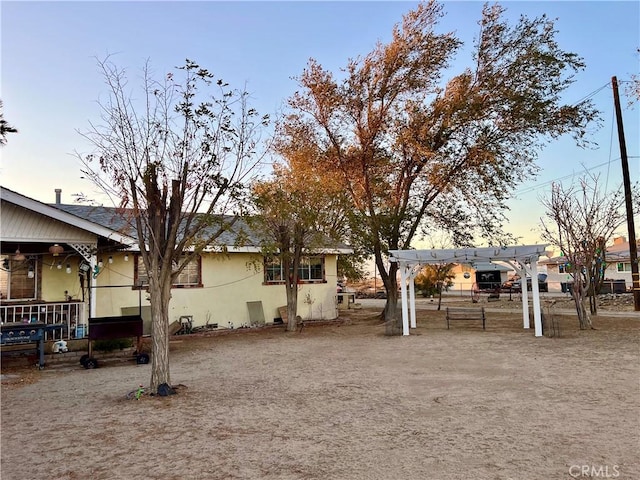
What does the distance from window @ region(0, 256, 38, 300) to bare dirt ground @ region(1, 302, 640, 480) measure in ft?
11.5

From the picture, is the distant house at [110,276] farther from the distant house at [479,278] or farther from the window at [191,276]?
the distant house at [479,278]

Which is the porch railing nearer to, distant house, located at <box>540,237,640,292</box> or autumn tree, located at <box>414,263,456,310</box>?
distant house, located at <box>540,237,640,292</box>

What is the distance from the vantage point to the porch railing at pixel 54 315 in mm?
10414

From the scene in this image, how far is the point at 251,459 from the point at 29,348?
783 cm

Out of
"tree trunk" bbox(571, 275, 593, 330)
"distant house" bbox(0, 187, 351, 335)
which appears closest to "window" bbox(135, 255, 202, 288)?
"distant house" bbox(0, 187, 351, 335)

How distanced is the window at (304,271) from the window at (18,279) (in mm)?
6789

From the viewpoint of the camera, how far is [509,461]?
385cm

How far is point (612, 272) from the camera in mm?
36250

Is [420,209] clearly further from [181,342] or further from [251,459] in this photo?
[251,459]

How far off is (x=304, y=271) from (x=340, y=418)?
12.2 metres

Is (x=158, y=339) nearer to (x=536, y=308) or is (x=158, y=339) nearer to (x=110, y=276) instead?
(x=110, y=276)

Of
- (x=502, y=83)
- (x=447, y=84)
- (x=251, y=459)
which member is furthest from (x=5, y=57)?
(x=502, y=83)

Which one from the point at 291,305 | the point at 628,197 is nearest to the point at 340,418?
the point at 291,305

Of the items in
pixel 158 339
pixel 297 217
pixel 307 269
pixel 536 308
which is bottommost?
pixel 536 308
